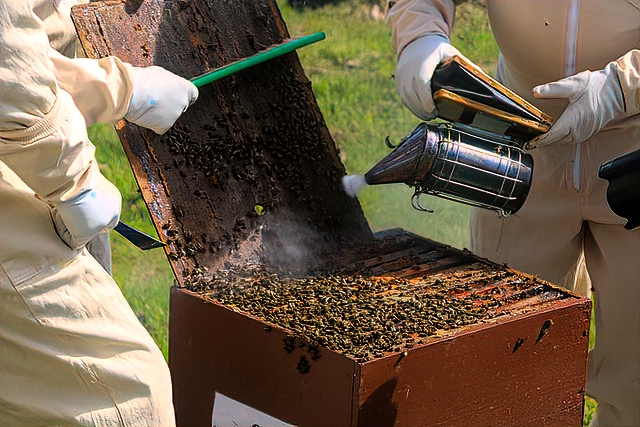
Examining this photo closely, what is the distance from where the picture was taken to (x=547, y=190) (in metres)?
3.19

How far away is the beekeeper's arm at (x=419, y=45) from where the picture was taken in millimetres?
2988

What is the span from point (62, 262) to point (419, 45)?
1463 mm

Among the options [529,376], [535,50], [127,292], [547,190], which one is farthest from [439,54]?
[127,292]

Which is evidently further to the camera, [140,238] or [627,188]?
[140,238]

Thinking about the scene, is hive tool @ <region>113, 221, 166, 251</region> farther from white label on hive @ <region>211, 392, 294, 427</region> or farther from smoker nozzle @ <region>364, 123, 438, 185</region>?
smoker nozzle @ <region>364, 123, 438, 185</region>

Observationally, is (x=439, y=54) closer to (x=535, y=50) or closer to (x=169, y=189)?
(x=535, y=50)

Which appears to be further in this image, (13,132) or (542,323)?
(542,323)

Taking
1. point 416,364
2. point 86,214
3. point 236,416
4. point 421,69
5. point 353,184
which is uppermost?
point 421,69

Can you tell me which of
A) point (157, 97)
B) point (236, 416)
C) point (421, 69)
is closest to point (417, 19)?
point (421, 69)

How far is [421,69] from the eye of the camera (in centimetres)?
297

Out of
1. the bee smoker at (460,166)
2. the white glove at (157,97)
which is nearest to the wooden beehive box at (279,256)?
the white glove at (157,97)

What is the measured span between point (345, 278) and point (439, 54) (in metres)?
0.84

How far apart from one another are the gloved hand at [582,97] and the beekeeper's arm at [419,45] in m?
0.35

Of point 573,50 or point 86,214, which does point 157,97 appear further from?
point 573,50
